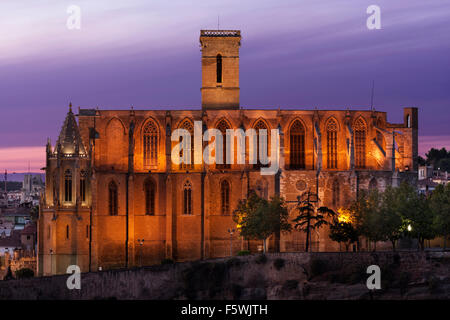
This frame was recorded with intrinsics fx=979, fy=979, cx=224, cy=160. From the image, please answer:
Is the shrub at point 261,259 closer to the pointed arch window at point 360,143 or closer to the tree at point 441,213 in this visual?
the tree at point 441,213

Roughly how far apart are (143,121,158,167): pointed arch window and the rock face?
559 inches

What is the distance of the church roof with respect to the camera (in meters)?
90.8

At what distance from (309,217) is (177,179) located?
13984 mm

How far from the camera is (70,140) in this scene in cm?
9131

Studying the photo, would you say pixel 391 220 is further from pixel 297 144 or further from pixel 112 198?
pixel 112 198

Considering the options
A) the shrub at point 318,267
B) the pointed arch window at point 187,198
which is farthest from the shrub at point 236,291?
the pointed arch window at point 187,198

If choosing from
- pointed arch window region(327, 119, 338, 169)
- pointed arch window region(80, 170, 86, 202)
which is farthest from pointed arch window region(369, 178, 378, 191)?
pointed arch window region(80, 170, 86, 202)

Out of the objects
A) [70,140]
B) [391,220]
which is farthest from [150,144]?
[391,220]

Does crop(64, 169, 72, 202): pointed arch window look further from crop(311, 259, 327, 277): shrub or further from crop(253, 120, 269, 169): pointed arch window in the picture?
crop(311, 259, 327, 277): shrub

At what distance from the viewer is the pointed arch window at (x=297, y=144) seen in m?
96.5

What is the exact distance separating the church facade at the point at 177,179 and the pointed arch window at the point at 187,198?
0.31 feet

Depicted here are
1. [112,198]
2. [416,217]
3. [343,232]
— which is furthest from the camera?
[112,198]

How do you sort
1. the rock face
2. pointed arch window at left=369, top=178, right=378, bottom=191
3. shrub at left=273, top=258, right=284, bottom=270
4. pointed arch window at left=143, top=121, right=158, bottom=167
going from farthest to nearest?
pointed arch window at left=143, top=121, right=158, bottom=167, pointed arch window at left=369, top=178, right=378, bottom=191, shrub at left=273, top=258, right=284, bottom=270, the rock face
